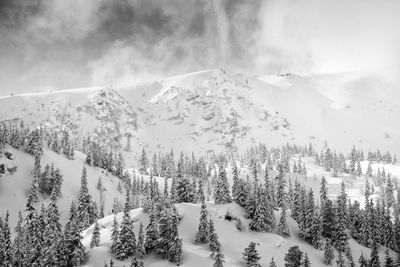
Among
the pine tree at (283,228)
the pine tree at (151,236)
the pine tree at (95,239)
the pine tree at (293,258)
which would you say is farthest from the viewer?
the pine tree at (283,228)

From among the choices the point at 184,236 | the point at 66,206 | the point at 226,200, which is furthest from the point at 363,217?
the point at 66,206

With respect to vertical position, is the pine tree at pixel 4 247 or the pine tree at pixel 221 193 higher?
the pine tree at pixel 221 193

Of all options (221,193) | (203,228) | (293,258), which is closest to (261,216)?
(221,193)

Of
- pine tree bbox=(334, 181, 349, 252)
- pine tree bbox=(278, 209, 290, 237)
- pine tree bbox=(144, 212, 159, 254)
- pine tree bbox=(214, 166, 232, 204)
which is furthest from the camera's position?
pine tree bbox=(214, 166, 232, 204)

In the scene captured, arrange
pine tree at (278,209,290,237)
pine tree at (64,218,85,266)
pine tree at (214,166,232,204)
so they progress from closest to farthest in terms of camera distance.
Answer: pine tree at (64,218,85,266)
pine tree at (278,209,290,237)
pine tree at (214,166,232,204)

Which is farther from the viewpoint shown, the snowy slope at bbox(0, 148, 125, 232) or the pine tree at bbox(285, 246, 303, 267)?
the snowy slope at bbox(0, 148, 125, 232)

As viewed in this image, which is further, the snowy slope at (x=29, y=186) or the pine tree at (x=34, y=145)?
the pine tree at (x=34, y=145)

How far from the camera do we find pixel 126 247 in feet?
300

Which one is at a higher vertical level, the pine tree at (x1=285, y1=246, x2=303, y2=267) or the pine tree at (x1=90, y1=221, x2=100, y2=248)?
the pine tree at (x1=90, y1=221, x2=100, y2=248)

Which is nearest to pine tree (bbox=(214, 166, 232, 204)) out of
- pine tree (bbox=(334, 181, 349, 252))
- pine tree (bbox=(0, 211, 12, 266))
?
pine tree (bbox=(334, 181, 349, 252))

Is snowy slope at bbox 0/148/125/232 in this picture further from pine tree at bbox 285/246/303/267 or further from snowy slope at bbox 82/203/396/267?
pine tree at bbox 285/246/303/267

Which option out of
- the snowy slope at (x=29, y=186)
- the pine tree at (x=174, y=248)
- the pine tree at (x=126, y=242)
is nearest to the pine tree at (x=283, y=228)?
the pine tree at (x=174, y=248)

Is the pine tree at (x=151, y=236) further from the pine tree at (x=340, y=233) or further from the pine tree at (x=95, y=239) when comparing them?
the pine tree at (x=340, y=233)

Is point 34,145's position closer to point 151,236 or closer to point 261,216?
point 151,236
